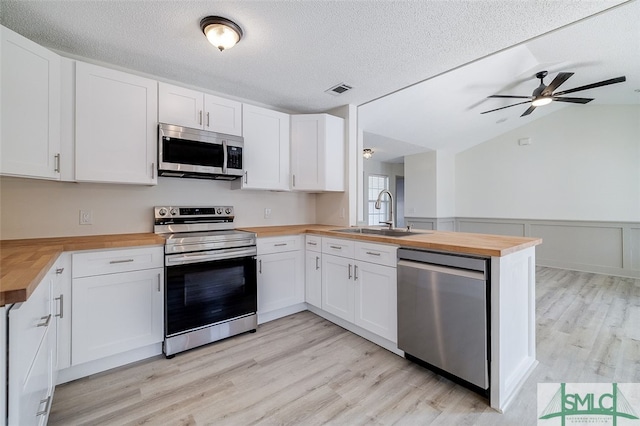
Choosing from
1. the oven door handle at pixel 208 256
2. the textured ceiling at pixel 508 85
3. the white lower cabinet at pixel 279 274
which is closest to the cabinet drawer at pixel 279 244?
the white lower cabinet at pixel 279 274

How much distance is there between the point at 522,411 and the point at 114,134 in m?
3.39

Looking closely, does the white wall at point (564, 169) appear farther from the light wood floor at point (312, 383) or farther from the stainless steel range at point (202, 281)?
the stainless steel range at point (202, 281)

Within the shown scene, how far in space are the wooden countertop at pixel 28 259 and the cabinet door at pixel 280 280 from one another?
988mm

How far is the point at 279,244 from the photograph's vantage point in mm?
2807

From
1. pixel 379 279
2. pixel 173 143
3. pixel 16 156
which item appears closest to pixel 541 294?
pixel 379 279

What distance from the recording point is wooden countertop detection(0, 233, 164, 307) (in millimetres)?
876

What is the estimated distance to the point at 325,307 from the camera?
276cm

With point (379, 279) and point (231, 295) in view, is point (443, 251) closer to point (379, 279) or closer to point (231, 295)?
point (379, 279)

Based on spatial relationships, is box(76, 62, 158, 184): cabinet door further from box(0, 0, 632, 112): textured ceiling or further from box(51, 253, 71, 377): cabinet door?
box(51, 253, 71, 377): cabinet door

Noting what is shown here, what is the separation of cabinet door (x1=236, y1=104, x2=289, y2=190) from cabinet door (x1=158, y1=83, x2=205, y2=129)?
456 mm

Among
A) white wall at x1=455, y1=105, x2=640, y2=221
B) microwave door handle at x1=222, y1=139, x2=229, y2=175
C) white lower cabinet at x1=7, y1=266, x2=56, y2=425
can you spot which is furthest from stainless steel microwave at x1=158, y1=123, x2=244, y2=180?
white wall at x1=455, y1=105, x2=640, y2=221

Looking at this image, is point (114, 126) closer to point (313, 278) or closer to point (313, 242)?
point (313, 242)

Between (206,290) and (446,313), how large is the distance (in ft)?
6.10

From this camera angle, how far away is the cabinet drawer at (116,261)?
1833mm
